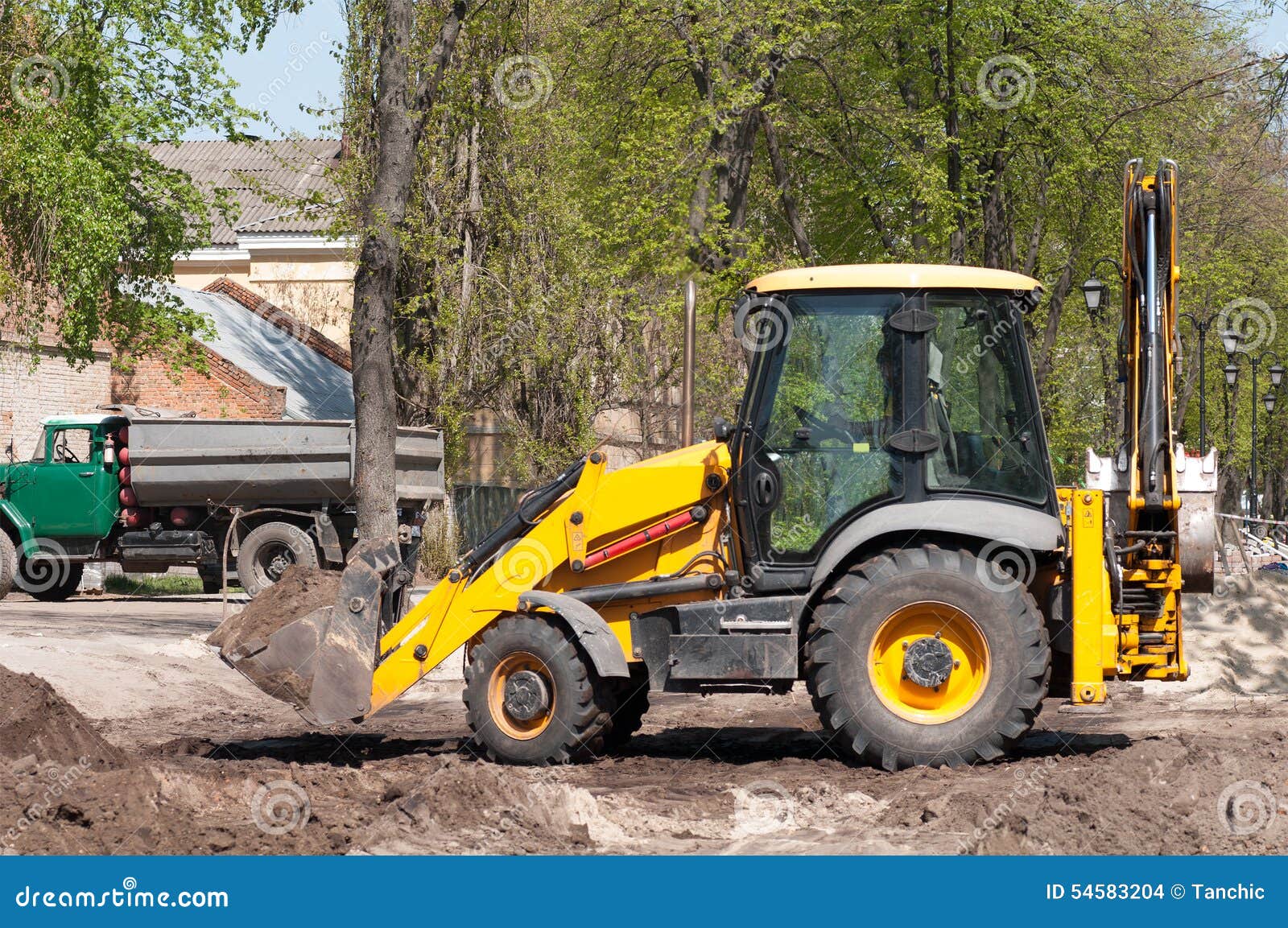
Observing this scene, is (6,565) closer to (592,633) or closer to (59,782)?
(59,782)

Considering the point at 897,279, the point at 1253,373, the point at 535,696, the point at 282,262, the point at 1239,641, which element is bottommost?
the point at 1239,641

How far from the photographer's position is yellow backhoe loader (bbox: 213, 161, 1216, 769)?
26.1 feet

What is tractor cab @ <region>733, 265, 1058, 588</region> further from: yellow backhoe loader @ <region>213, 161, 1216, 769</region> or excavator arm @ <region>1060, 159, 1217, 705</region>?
excavator arm @ <region>1060, 159, 1217, 705</region>

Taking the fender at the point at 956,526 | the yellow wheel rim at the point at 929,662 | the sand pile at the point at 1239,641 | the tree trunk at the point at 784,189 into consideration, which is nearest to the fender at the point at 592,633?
the fender at the point at 956,526

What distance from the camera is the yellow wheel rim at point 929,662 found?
26.1 ft

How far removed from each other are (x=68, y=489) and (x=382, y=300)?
787 centimetres

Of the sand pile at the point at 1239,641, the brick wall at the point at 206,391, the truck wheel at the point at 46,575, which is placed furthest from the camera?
the brick wall at the point at 206,391

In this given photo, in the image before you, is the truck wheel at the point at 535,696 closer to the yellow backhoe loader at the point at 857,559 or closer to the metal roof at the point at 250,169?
the yellow backhoe loader at the point at 857,559

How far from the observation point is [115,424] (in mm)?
19641

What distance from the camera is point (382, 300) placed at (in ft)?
47.3

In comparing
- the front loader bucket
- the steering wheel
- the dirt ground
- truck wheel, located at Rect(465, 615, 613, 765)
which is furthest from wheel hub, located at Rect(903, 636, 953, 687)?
the front loader bucket

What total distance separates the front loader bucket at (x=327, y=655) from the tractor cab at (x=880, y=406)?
2359 mm

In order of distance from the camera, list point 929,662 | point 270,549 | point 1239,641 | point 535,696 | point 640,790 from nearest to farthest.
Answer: point 640,790
point 929,662
point 535,696
point 1239,641
point 270,549

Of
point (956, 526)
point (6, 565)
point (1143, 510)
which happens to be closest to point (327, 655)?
point (956, 526)
